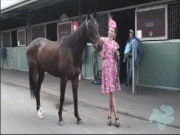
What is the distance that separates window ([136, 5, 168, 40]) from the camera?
7.88m

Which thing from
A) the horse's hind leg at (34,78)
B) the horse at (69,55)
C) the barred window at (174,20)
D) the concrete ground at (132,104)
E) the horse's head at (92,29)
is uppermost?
the barred window at (174,20)

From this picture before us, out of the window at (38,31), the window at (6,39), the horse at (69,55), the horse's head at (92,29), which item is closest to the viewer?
the horse's head at (92,29)

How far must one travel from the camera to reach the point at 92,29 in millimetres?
4137

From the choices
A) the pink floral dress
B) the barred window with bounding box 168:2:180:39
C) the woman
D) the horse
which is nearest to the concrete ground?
the woman

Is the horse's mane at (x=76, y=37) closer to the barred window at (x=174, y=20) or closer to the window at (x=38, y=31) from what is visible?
the barred window at (x=174, y=20)

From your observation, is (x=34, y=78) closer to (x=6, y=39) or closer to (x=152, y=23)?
(x=152, y=23)

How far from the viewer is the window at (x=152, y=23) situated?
7.88m

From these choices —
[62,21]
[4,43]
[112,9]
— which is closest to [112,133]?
[112,9]

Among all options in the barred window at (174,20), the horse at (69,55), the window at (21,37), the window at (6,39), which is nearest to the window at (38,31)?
the window at (21,37)

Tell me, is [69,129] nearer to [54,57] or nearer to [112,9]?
[54,57]

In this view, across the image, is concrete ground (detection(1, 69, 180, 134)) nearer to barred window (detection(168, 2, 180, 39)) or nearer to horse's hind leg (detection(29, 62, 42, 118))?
horse's hind leg (detection(29, 62, 42, 118))

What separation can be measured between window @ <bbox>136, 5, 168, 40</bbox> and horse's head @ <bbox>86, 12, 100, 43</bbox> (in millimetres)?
4513

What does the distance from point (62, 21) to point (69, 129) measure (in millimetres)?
9335

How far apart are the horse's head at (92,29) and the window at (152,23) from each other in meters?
4.51
